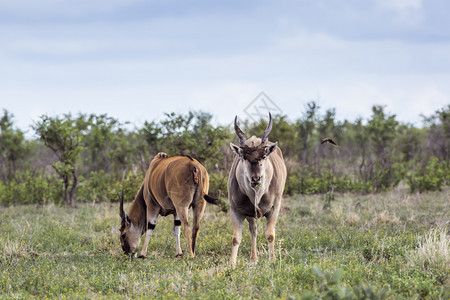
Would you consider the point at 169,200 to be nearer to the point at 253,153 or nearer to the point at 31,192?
the point at 253,153

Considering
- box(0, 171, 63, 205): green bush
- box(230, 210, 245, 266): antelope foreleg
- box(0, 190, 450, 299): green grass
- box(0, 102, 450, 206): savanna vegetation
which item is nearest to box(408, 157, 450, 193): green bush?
box(0, 102, 450, 206): savanna vegetation

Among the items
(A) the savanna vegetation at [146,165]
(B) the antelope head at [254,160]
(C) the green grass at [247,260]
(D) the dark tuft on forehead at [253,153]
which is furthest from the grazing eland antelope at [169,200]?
(A) the savanna vegetation at [146,165]

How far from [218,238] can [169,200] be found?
1.31 meters

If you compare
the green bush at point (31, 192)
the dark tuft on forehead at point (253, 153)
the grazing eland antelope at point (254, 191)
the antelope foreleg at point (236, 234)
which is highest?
the dark tuft on forehead at point (253, 153)

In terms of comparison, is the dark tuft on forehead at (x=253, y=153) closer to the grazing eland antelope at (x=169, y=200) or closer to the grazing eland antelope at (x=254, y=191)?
the grazing eland antelope at (x=254, y=191)

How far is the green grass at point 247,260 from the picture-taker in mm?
5305

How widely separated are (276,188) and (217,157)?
26.5 ft

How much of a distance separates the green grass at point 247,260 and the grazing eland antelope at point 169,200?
424 millimetres

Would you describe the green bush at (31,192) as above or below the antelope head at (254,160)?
below

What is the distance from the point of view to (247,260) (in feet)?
24.3

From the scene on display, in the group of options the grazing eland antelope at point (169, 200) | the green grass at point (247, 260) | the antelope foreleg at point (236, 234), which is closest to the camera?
the green grass at point (247, 260)

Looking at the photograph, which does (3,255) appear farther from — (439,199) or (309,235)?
(439,199)

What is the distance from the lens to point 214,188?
15.4 m

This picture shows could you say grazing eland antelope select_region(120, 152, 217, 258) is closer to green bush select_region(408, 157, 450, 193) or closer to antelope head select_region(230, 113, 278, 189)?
antelope head select_region(230, 113, 278, 189)
